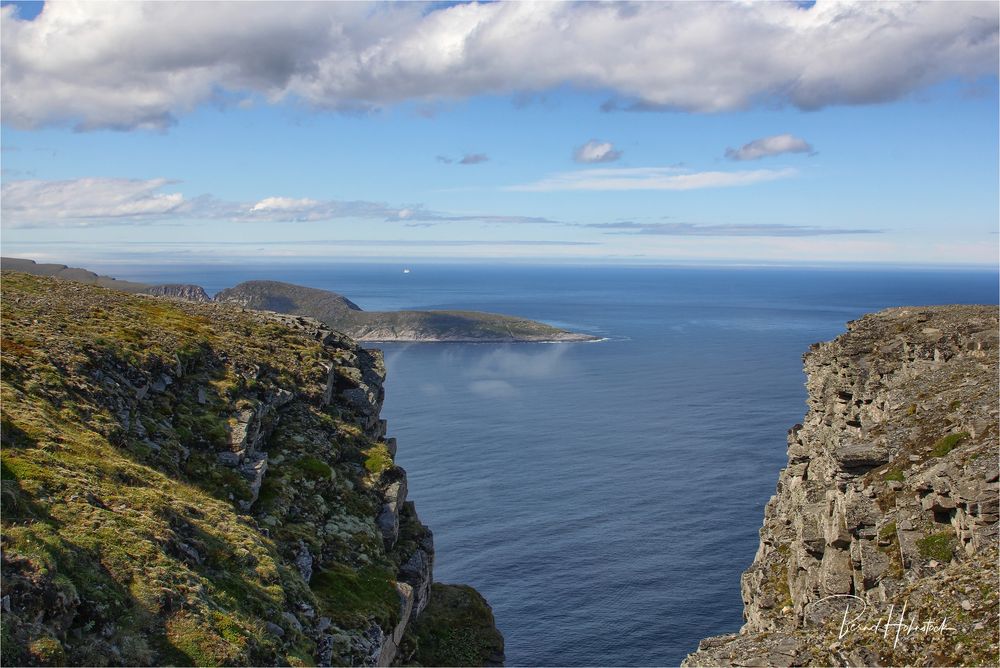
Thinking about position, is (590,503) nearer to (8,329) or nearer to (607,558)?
(607,558)

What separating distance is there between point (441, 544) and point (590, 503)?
26.9 meters

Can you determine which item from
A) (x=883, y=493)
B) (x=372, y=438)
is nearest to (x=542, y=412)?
(x=372, y=438)

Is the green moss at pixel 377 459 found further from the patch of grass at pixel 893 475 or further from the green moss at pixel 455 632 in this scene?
the patch of grass at pixel 893 475

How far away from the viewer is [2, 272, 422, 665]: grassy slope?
1057 inches

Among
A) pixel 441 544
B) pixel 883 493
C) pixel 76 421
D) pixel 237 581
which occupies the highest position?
pixel 76 421

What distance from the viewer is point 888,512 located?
40781 mm

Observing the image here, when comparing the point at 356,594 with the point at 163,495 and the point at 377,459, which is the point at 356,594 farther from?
the point at 377,459

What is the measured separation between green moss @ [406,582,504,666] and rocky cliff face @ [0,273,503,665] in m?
0.22

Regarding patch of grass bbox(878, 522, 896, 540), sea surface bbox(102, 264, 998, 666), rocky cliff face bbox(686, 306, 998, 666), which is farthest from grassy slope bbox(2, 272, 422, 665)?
sea surface bbox(102, 264, 998, 666)

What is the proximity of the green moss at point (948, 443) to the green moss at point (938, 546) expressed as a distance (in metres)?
6.47

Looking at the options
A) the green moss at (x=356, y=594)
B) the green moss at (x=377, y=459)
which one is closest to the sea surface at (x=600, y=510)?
the green moss at (x=377, y=459)

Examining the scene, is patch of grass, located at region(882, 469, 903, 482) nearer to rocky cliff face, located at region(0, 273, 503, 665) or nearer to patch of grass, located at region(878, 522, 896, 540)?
patch of grass, located at region(878, 522, 896, 540)

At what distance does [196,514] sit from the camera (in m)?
38.0

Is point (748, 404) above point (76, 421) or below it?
below
